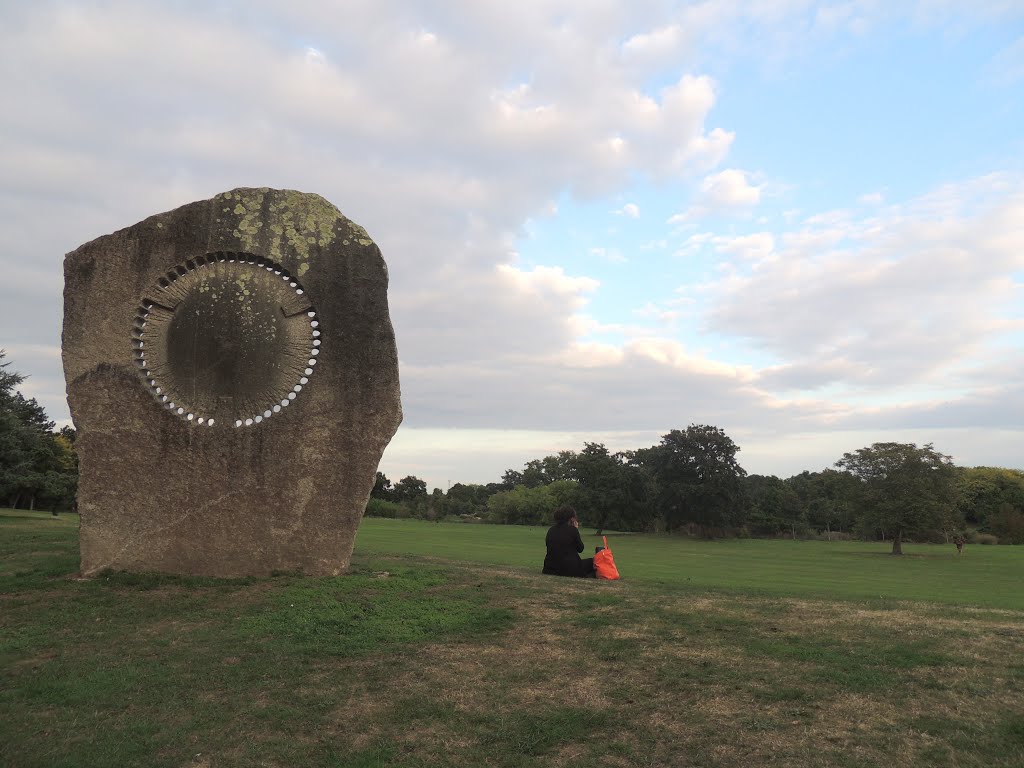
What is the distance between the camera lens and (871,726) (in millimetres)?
5461

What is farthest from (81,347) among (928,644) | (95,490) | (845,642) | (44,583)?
(928,644)

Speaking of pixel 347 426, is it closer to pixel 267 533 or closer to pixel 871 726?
pixel 267 533

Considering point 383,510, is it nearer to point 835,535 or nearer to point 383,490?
point 383,490

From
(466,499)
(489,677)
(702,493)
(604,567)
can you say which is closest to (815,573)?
(604,567)

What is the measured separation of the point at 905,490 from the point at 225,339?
41.6m

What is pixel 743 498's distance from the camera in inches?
2319

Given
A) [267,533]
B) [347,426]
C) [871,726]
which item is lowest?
[871,726]

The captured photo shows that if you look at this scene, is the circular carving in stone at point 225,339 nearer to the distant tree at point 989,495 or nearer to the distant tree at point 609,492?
the distant tree at point 609,492

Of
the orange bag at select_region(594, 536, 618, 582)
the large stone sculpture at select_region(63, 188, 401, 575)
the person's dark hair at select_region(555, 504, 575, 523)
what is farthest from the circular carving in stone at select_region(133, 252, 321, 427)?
the orange bag at select_region(594, 536, 618, 582)

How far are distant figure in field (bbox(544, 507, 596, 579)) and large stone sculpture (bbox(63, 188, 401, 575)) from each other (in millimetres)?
3610

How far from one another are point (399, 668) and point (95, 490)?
704cm

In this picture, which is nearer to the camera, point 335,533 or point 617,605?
point 617,605

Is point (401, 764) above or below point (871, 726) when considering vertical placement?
below

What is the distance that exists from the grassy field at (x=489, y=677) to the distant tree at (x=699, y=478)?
1859 inches
